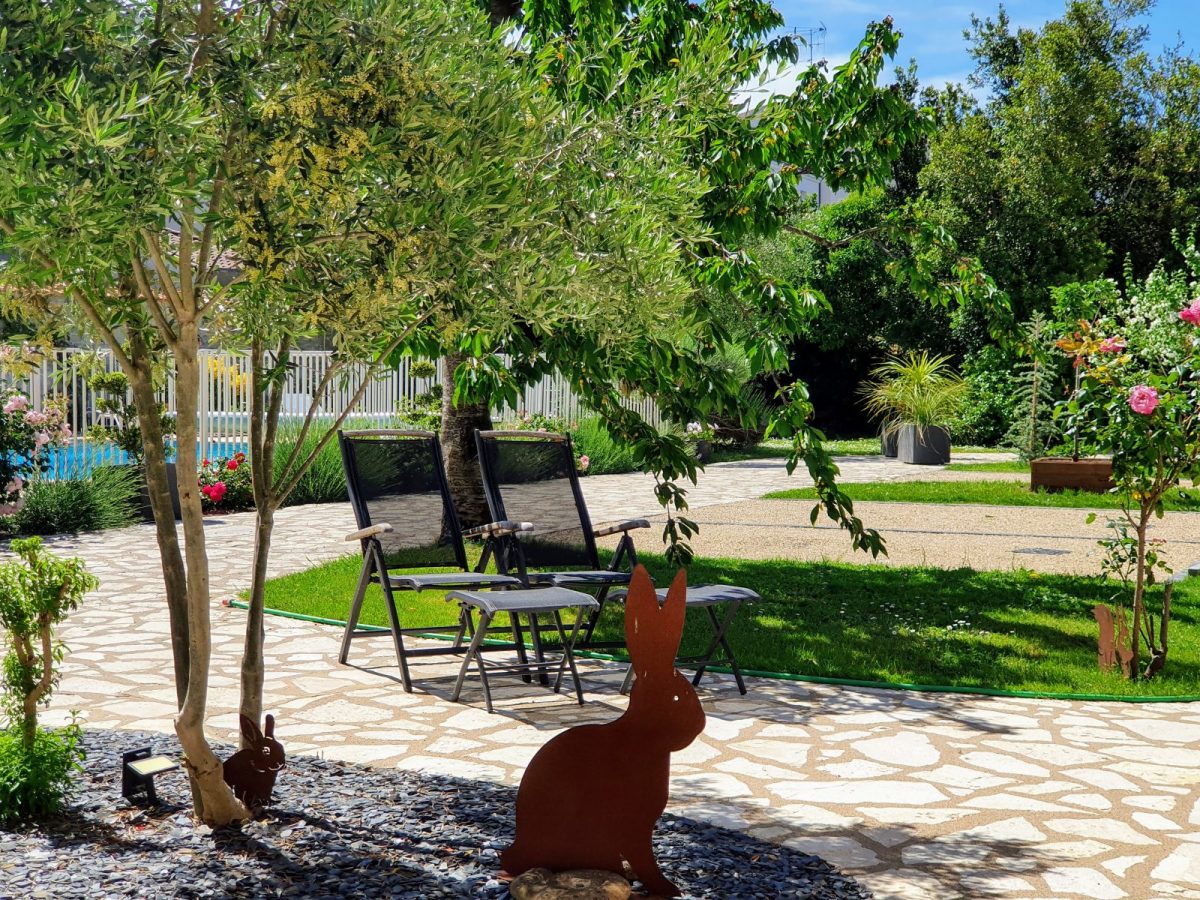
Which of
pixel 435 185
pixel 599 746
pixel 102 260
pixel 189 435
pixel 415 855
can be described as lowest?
pixel 415 855

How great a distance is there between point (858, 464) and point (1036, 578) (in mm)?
12315

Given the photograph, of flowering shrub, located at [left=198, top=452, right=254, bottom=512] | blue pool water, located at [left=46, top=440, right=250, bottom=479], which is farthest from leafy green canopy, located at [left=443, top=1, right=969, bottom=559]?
flowering shrub, located at [left=198, top=452, right=254, bottom=512]

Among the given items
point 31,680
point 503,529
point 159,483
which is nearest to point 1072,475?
point 503,529

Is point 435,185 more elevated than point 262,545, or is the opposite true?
point 435,185

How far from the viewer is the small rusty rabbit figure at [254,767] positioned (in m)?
3.68

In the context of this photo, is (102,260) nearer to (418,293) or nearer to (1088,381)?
(418,293)

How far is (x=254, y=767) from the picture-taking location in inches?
145

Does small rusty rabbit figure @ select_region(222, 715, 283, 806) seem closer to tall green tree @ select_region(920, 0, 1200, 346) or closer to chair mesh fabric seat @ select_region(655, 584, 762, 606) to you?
chair mesh fabric seat @ select_region(655, 584, 762, 606)

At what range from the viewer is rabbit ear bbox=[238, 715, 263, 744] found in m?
3.72

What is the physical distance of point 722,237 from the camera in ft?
25.5

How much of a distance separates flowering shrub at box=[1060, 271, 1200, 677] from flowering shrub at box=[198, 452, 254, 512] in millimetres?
9993

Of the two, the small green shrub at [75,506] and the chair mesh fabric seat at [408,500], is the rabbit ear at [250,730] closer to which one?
the chair mesh fabric seat at [408,500]

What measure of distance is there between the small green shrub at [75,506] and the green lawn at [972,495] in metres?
7.81

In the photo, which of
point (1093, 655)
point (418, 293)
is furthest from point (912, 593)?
point (418, 293)
